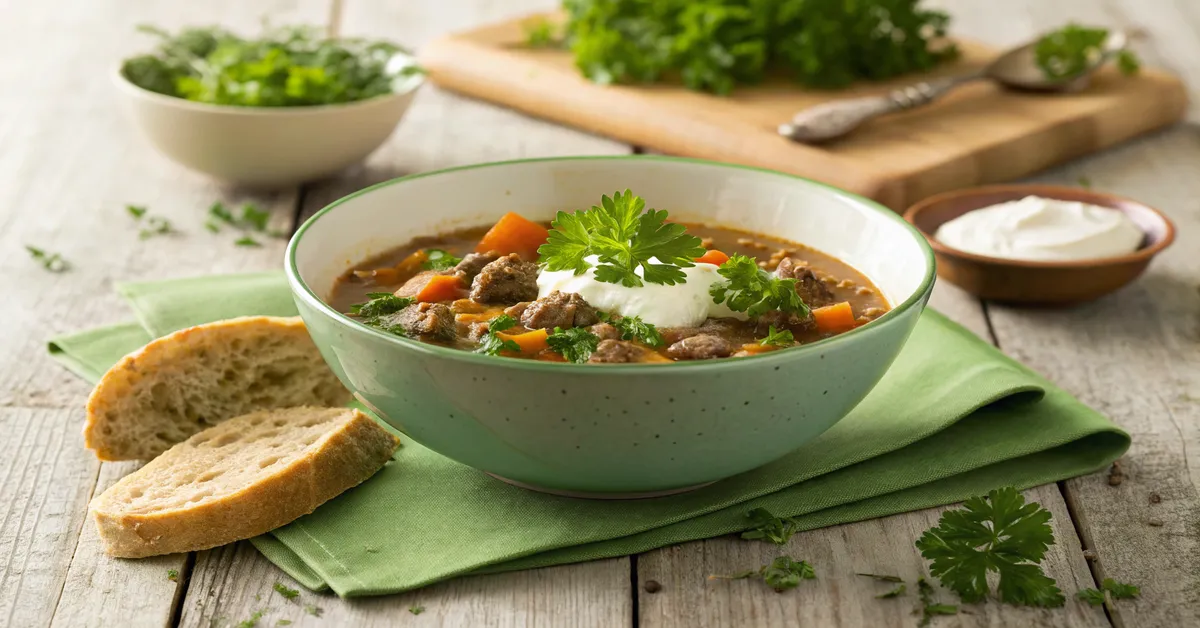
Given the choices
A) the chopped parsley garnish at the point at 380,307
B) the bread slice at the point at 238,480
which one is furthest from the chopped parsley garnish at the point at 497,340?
the bread slice at the point at 238,480

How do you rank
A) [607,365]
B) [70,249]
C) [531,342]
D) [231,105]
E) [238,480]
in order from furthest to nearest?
1. [231,105]
2. [70,249]
3. [238,480]
4. [531,342]
5. [607,365]

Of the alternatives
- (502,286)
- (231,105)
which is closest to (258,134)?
(231,105)

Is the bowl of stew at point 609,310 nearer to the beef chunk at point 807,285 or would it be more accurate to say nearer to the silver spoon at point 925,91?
the beef chunk at point 807,285

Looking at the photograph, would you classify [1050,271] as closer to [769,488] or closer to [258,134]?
[769,488]

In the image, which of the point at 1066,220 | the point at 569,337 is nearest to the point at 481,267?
the point at 569,337

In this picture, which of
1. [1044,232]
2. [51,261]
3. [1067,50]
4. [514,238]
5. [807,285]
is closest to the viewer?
[807,285]

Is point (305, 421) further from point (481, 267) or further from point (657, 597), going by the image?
point (657, 597)

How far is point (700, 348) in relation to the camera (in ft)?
9.59

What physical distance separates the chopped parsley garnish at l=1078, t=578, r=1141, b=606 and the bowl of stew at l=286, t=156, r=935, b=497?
642mm

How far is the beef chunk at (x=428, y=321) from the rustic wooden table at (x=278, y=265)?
58 cm

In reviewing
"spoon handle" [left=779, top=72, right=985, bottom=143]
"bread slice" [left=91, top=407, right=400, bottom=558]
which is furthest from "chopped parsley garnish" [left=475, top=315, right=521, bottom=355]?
"spoon handle" [left=779, top=72, right=985, bottom=143]

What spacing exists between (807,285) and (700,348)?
1.82 feet

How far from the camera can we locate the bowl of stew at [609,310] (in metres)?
2.70

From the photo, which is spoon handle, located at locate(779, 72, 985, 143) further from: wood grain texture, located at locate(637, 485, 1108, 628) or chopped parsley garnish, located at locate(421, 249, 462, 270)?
wood grain texture, located at locate(637, 485, 1108, 628)
